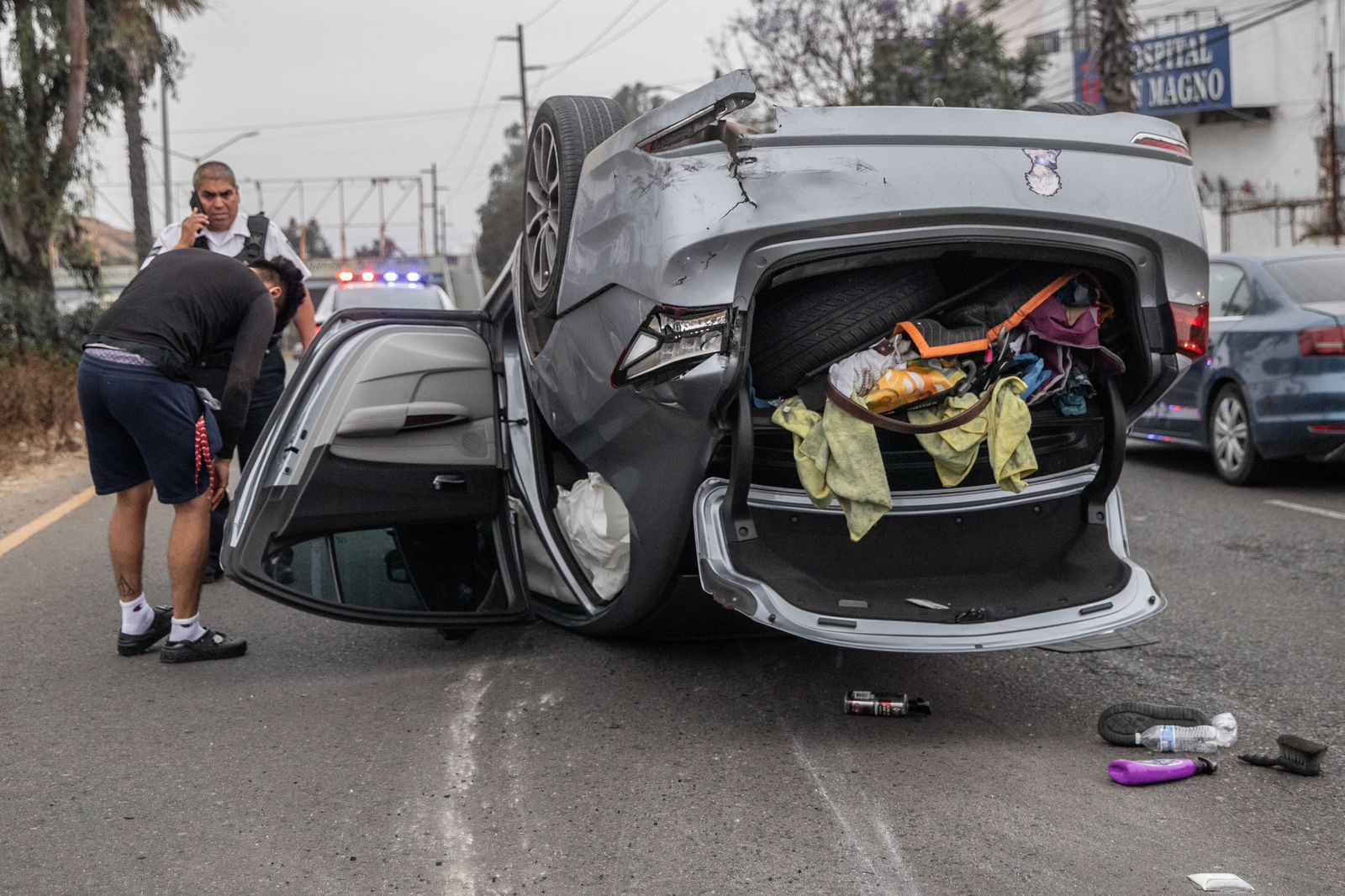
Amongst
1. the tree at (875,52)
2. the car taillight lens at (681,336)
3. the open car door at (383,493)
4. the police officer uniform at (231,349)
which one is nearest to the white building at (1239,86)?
the tree at (875,52)

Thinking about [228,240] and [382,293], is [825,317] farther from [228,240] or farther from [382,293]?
[382,293]

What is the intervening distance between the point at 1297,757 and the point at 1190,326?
1241 millimetres

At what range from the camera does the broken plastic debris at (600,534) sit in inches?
179

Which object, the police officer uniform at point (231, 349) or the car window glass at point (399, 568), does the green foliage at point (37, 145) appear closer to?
the police officer uniform at point (231, 349)

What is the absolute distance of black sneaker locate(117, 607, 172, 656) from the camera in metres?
5.16

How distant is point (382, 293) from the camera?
15820 mm

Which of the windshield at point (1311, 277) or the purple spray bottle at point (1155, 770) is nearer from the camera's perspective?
the purple spray bottle at point (1155, 770)

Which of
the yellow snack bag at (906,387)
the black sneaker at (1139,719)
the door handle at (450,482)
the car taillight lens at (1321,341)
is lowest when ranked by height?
the black sneaker at (1139,719)

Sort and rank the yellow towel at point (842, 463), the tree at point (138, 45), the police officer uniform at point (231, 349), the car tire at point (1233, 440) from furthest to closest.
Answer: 1. the tree at point (138, 45)
2. the car tire at point (1233, 440)
3. the police officer uniform at point (231, 349)
4. the yellow towel at point (842, 463)

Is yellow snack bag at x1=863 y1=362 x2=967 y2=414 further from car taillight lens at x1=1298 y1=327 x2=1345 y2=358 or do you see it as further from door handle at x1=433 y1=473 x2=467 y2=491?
car taillight lens at x1=1298 y1=327 x2=1345 y2=358

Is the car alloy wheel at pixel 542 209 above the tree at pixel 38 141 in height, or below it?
below

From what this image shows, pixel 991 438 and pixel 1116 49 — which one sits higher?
pixel 1116 49

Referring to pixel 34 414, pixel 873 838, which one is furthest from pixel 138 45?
pixel 873 838

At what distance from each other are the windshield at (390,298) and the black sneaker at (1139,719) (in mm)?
12098
